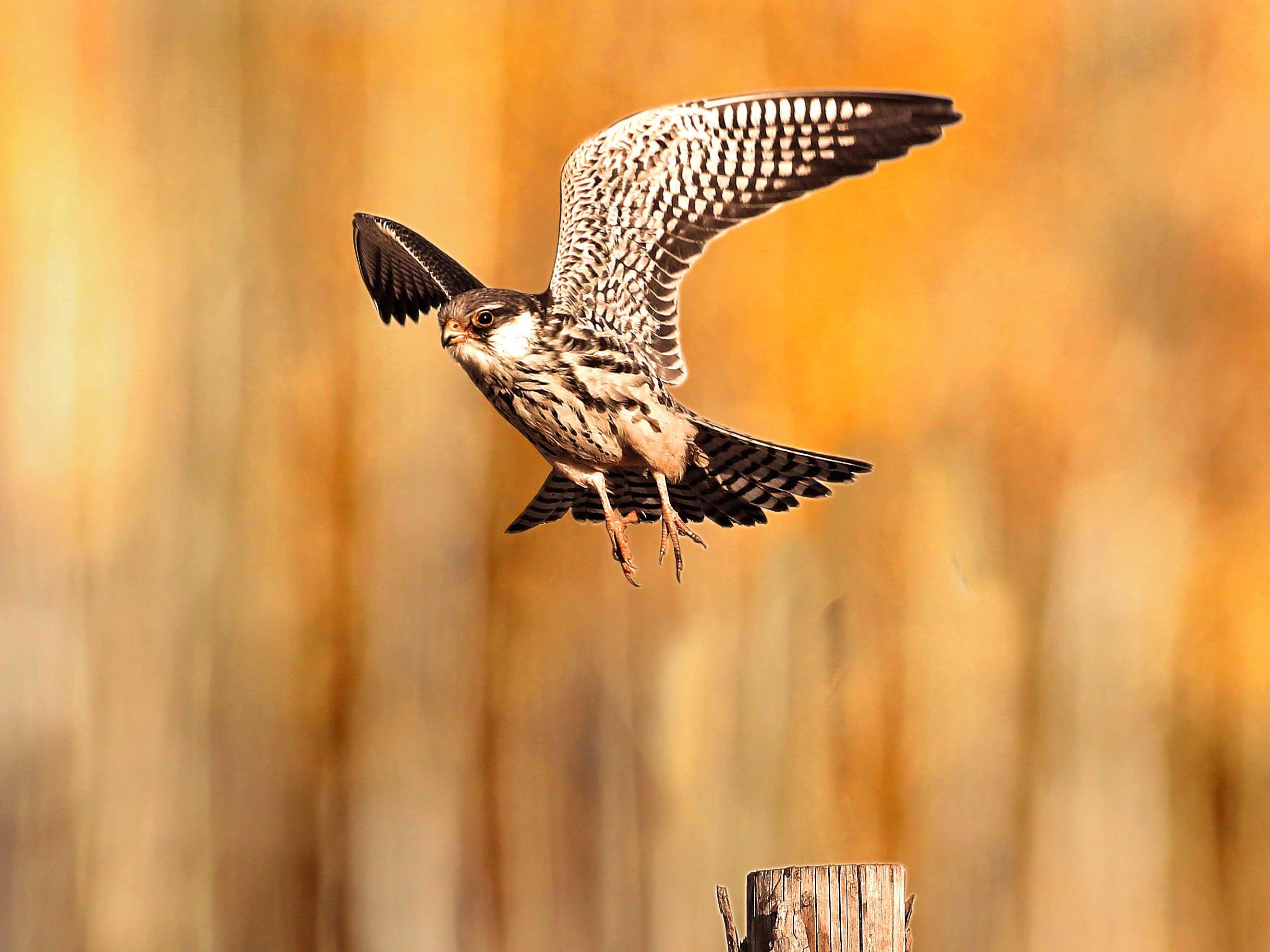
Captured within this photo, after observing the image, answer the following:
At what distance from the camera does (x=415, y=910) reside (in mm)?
7105

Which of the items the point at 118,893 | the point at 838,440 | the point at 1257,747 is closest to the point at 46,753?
the point at 118,893

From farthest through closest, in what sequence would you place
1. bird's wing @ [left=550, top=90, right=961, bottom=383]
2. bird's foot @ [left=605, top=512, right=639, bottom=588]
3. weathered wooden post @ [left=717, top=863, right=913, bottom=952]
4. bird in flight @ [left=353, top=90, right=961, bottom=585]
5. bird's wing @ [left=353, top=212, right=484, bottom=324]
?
bird's wing @ [left=353, top=212, right=484, bottom=324]
bird's wing @ [left=550, top=90, right=961, bottom=383]
bird in flight @ [left=353, top=90, right=961, bottom=585]
bird's foot @ [left=605, top=512, right=639, bottom=588]
weathered wooden post @ [left=717, top=863, right=913, bottom=952]

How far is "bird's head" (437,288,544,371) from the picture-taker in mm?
4191

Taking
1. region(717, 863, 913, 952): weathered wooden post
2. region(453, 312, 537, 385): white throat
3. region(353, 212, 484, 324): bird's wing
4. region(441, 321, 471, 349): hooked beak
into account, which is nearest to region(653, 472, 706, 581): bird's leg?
region(453, 312, 537, 385): white throat

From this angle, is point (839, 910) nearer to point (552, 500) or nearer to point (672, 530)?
point (672, 530)

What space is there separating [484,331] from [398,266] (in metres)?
1.28

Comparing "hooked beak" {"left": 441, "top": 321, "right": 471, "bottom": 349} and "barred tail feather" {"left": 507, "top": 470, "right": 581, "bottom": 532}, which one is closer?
"hooked beak" {"left": 441, "top": 321, "right": 471, "bottom": 349}

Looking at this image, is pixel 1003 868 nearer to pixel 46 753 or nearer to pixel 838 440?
pixel 838 440

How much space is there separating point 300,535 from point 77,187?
7.08 ft

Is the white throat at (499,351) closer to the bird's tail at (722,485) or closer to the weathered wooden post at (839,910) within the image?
the bird's tail at (722,485)

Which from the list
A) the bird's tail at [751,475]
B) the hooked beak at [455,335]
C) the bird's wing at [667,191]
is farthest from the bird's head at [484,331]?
the bird's tail at [751,475]

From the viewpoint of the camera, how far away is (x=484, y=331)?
420 centimetres

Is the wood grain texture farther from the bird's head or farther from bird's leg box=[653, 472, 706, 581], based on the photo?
the bird's head

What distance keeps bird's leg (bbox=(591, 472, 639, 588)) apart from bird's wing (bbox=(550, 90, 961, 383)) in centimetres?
43
